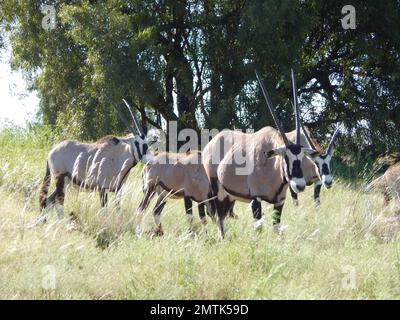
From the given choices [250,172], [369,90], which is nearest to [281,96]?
[369,90]

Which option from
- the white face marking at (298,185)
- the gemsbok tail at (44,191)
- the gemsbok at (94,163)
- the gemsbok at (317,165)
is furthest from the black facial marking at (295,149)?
the gemsbok tail at (44,191)

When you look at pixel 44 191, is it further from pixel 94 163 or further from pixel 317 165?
pixel 317 165

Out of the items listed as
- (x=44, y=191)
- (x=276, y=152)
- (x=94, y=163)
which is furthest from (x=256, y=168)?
(x=44, y=191)

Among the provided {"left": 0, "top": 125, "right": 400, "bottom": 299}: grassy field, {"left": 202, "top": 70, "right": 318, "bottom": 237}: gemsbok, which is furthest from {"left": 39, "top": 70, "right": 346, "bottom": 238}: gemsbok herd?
{"left": 0, "top": 125, "right": 400, "bottom": 299}: grassy field

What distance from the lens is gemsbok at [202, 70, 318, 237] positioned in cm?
598

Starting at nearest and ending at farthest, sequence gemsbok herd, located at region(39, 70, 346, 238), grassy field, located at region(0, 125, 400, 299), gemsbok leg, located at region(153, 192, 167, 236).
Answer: grassy field, located at region(0, 125, 400, 299), gemsbok herd, located at region(39, 70, 346, 238), gemsbok leg, located at region(153, 192, 167, 236)

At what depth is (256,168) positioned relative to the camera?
6.26 m

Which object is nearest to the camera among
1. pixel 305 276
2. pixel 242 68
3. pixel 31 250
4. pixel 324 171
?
pixel 305 276

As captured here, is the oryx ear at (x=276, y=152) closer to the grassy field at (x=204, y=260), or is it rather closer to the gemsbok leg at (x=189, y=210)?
the grassy field at (x=204, y=260)

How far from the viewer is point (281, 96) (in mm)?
13695

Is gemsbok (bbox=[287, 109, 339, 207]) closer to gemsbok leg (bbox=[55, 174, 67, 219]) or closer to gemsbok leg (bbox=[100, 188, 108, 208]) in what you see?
gemsbok leg (bbox=[100, 188, 108, 208])

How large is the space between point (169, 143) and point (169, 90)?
130 centimetres

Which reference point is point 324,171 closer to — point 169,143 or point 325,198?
point 325,198

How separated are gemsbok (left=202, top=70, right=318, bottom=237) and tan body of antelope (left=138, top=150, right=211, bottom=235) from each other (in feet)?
2.49
